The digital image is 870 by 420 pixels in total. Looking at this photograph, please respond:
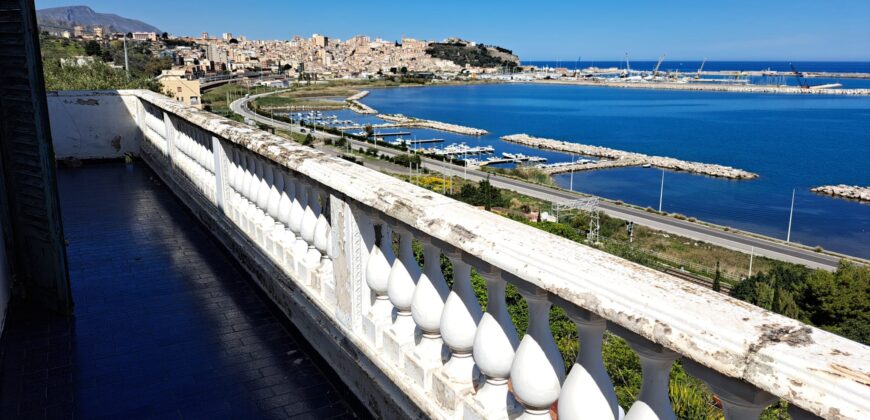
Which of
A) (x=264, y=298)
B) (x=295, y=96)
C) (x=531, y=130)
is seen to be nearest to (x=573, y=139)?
(x=531, y=130)

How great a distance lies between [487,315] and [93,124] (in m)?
8.81

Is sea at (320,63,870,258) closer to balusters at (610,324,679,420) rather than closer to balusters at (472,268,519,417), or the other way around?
balusters at (472,268,519,417)

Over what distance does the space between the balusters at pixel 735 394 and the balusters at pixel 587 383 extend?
0.29 meters

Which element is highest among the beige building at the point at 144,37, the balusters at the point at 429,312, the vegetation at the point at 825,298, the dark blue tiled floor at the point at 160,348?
the beige building at the point at 144,37

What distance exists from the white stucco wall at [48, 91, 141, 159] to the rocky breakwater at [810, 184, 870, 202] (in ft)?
207

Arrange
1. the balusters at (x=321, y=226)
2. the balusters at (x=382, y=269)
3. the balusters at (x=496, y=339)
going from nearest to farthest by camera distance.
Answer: the balusters at (x=496, y=339)
the balusters at (x=382, y=269)
the balusters at (x=321, y=226)

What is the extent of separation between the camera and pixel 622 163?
7106cm

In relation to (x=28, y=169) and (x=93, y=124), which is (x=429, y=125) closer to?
(x=93, y=124)

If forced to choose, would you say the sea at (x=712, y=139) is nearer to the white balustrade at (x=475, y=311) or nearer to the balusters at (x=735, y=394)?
the white balustrade at (x=475, y=311)

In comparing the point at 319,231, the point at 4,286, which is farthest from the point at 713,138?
the point at 4,286

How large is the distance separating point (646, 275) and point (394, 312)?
1391 mm

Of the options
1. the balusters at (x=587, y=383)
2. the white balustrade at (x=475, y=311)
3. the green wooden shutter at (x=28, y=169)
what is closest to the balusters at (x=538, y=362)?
the white balustrade at (x=475, y=311)

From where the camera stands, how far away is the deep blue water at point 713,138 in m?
51.7

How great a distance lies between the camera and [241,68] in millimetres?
155125
